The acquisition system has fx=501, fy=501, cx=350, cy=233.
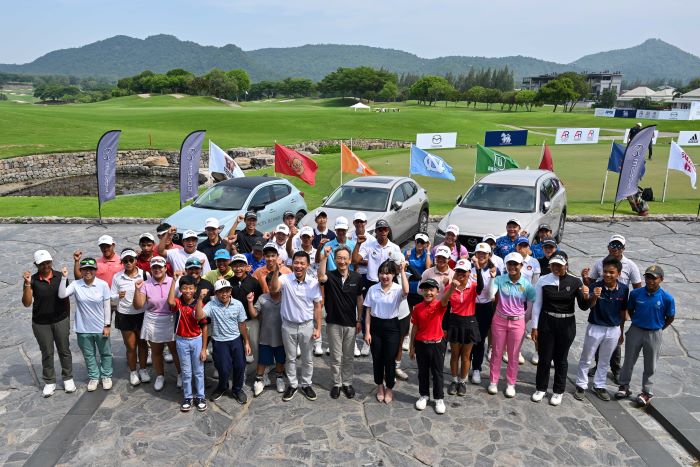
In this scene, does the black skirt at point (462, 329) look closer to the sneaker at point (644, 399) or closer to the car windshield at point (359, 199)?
the sneaker at point (644, 399)

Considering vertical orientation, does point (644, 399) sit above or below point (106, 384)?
above

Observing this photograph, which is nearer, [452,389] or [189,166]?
[452,389]

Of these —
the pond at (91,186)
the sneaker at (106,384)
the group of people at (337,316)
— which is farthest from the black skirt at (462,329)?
the pond at (91,186)

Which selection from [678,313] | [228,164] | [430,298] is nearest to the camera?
[430,298]

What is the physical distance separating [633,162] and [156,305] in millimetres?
13490

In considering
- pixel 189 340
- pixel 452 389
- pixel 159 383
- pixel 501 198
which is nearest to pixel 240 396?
pixel 189 340

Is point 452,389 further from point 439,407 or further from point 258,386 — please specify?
point 258,386

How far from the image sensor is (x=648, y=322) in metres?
5.93

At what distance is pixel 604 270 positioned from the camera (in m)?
5.96

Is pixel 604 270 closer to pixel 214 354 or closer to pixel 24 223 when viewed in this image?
pixel 214 354

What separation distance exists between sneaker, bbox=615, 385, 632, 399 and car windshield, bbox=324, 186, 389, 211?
627 centimetres

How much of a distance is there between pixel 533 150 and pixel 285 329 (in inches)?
1157

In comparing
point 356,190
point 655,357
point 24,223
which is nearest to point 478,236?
point 356,190

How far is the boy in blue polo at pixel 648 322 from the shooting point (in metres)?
5.85
